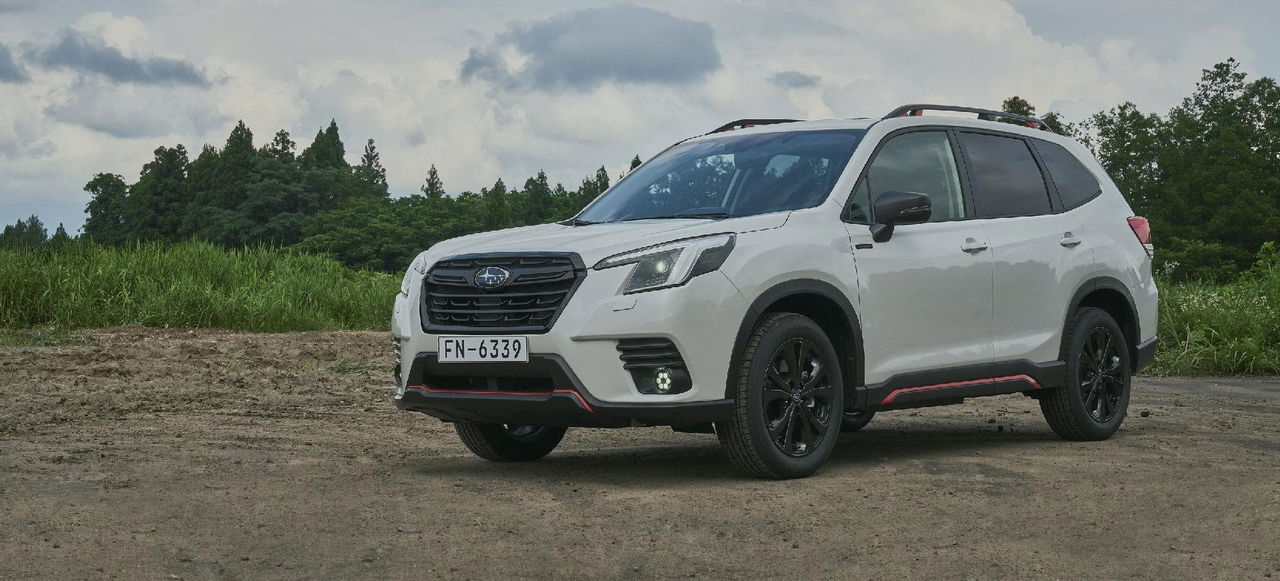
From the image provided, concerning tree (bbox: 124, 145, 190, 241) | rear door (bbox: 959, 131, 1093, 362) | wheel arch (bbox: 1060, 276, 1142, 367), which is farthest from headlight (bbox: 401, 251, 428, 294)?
tree (bbox: 124, 145, 190, 241)

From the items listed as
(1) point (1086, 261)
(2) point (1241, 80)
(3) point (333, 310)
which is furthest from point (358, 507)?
(2) point (1241, 80)

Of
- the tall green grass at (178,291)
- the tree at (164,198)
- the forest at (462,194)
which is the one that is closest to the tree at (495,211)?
the forest at (462,194)

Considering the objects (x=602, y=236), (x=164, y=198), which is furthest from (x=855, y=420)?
(x=164, y=198)

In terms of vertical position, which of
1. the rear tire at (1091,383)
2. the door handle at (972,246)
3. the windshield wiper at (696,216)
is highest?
the windshield wiper at (696,216)

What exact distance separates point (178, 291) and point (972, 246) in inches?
482

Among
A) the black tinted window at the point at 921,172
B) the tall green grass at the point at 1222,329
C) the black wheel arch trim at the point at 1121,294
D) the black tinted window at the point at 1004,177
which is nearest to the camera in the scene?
the black tinted window at the point at 921,172

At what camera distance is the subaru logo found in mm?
6688

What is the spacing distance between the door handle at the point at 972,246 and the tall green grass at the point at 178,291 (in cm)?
1137

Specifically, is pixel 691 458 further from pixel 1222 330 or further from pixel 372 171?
pixel 372 171

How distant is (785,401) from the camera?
6938 mm

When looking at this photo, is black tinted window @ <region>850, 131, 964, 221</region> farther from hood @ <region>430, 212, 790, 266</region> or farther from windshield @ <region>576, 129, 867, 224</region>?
hood @ <region>430, 212, 790, 266</region>

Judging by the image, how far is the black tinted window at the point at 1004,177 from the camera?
834cm

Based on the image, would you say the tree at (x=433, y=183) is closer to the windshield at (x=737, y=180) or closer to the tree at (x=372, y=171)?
the tree at (x=372, y=171)

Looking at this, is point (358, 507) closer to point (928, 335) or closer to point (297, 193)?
point (928, 335)
